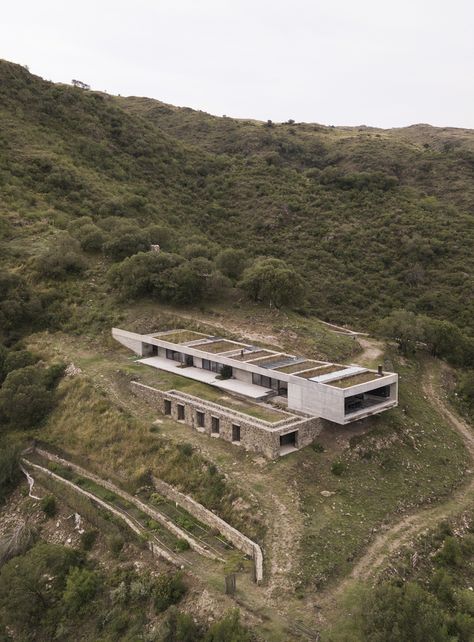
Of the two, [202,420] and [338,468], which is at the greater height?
[202,420]

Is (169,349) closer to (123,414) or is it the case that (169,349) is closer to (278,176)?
(123,414)

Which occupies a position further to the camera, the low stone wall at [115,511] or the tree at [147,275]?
the tree at [147,275]

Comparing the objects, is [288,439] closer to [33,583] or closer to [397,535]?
[397,535]

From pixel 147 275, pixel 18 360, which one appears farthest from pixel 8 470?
pixel 147 275

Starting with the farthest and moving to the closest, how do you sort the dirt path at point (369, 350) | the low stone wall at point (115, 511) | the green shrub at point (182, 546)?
the dirt path at point (369, 350), the green shrub at point (182, 546), the low stone wall at point (115, 511)

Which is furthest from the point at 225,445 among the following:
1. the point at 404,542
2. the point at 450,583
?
the point at 450,583

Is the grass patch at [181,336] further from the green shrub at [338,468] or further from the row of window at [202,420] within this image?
the green shrub at [338,468]

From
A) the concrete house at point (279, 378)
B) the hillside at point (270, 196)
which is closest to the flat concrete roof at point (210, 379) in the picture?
the concrete house at point (279, 378)
